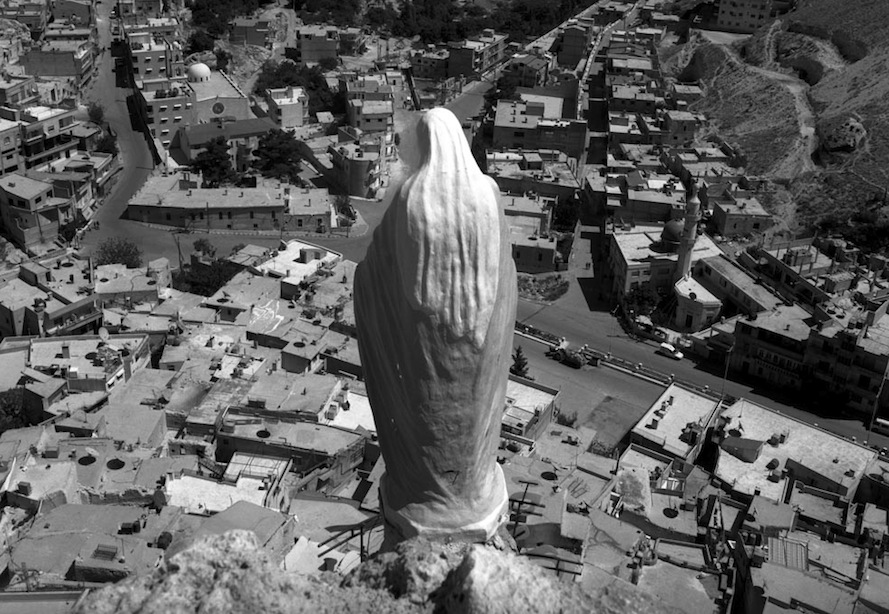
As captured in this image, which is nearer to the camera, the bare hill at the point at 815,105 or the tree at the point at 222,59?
the bare hill at the point at 815,105

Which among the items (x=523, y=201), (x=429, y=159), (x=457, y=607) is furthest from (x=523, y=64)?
(x=457, y=607)

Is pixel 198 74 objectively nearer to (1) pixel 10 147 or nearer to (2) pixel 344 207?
(1) pixel 10 147

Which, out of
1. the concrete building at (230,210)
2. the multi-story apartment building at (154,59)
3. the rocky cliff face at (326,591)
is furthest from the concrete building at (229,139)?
the rocky cliff face at (326,591)

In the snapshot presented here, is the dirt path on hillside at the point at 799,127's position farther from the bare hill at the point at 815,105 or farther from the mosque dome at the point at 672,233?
the mosque dome at the point at 672,233

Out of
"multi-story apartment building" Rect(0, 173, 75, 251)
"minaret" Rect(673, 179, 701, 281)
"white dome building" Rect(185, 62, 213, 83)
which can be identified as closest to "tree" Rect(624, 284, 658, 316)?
"minaret" Rect(673, 179, 701, 281)

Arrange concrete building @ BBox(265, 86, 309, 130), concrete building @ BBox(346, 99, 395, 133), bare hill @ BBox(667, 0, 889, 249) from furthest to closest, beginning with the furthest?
concrete building @ BBox(265, 86, 309, 130) → concrete building @ BBox(346, 99, 395, 133) → bare hill @ BBox(667, 0, 889, 249)

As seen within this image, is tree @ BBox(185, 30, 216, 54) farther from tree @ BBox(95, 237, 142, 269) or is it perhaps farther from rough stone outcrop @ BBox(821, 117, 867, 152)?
rough stone outcrop @ BBox(821, 117, 867, 152)
